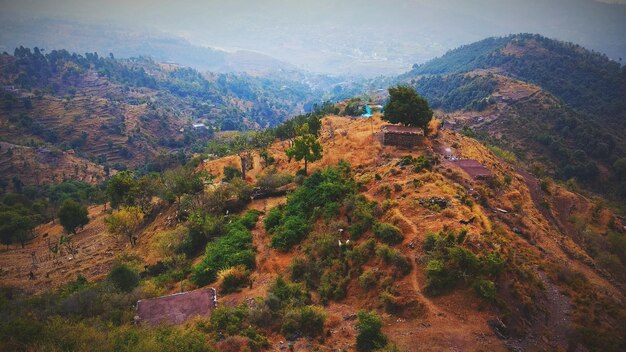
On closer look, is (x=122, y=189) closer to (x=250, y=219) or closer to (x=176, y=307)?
(x=250, y=219)

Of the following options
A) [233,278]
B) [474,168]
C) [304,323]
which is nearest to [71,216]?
[233,278]

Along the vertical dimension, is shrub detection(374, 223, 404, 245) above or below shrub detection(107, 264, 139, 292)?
above

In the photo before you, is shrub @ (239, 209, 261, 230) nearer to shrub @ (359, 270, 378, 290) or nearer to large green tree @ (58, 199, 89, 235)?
shrub @ (359, 270, 378, 290)

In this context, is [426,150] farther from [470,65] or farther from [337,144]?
[470,65]

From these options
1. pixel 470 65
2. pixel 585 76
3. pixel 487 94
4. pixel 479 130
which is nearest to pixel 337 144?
pixel 479 130

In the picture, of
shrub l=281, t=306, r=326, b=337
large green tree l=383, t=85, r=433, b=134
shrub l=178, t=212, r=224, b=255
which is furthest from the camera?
large green tree l=383, t=85, r=433, b=134

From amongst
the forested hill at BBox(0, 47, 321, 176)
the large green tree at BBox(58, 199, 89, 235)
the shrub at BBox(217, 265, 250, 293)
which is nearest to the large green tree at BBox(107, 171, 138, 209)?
the large green tree at BBox(58, 199, 89, 235)

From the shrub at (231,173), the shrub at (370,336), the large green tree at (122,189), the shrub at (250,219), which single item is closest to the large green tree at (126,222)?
the large green tree at (122,189)

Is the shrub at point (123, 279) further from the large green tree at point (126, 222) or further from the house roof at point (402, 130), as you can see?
the house roof at point (402, 130)
